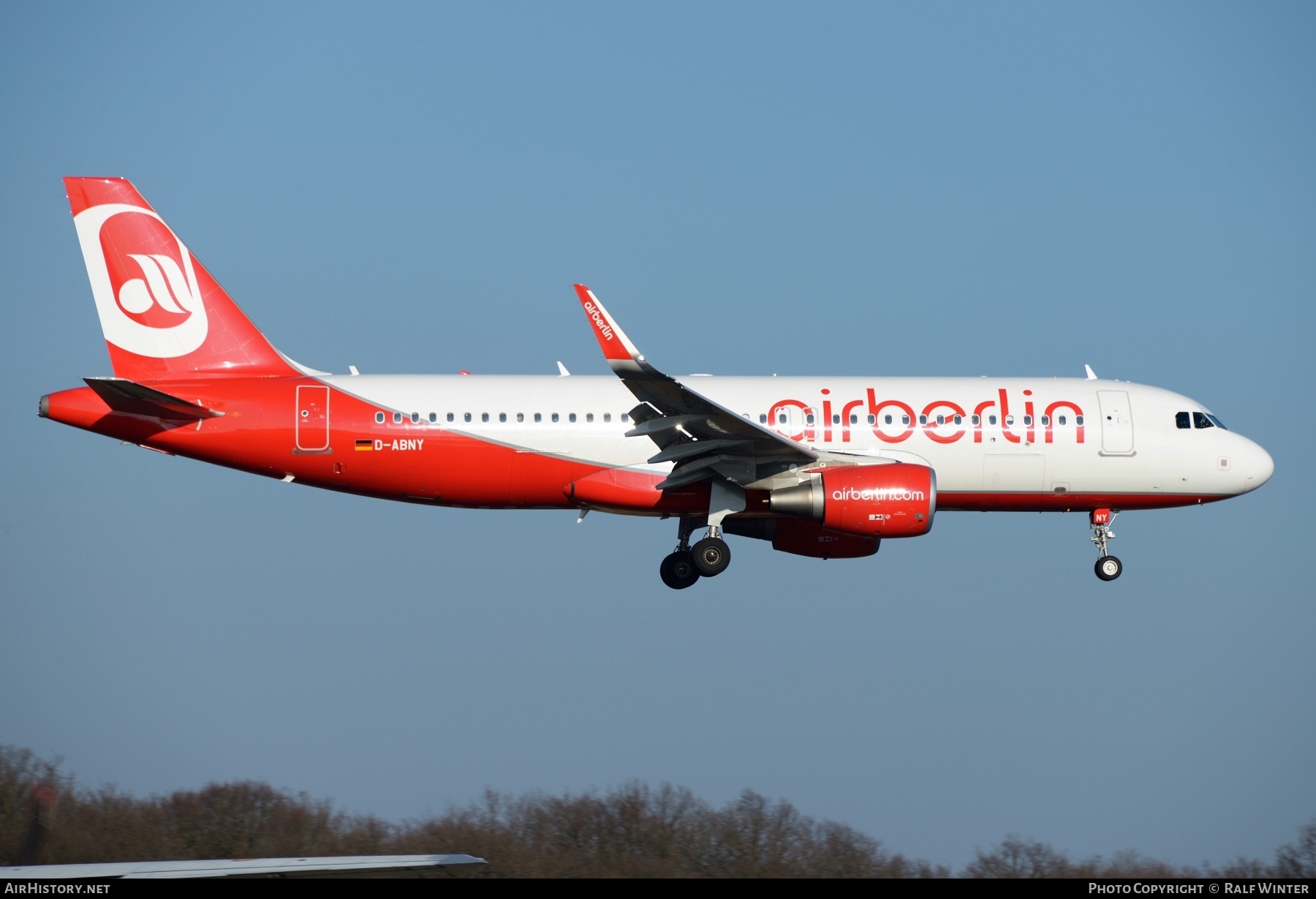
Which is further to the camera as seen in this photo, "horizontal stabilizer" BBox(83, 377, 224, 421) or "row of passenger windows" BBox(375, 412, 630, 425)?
"row of passenger windows" BBox(375, 412, 630, 425)

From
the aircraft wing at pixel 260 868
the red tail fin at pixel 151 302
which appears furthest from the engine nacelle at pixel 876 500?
the aircraft wing at pixel 260 868

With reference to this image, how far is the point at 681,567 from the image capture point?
101 feet

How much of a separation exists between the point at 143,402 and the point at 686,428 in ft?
34.1

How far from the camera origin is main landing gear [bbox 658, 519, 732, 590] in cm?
2942

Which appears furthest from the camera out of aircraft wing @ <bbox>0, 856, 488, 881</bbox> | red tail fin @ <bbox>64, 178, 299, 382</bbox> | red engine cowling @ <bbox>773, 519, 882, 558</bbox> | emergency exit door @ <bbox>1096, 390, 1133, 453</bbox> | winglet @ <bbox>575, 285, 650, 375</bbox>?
red engine cowling @ <bbox>773, 519, 882, 558</bbox>

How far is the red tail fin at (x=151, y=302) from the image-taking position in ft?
94.8

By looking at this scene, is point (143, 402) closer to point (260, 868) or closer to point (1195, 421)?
point (260, 868)

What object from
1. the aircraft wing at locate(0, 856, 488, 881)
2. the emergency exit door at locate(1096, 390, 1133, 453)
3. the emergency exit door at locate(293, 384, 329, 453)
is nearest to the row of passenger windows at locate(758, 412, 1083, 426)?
the emergency exit door at locate(1096, 390, 1133, 453)

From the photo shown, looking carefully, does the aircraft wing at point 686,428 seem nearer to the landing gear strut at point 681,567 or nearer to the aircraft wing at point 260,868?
the landing gear strut at point 681,567

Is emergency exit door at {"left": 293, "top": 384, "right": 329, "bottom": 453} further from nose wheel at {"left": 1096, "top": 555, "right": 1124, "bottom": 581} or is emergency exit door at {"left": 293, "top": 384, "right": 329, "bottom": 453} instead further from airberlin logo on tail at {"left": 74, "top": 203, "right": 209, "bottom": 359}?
nose wheel at {"left": 1096, "top": 555, "right": 1124, "bottom": 581}

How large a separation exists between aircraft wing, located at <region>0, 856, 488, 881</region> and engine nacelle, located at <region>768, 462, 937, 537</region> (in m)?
13.8

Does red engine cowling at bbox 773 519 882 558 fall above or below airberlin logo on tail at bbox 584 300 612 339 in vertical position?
below

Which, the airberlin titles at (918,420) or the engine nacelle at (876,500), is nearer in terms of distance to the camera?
the engine nacelle at (876,500)

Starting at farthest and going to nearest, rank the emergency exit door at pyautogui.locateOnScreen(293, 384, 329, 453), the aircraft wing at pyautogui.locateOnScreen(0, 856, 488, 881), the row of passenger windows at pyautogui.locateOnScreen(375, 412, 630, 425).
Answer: the row of passenger windows at pyautogui.locateOnScreen(375, 412, 630, 425) → the emergency exit door at pyautogui.locateOnScreen(293, 384, 329, 453) → the aircraft wing at pyautogui.locateOnScreen(0, 856, 488, 881)
